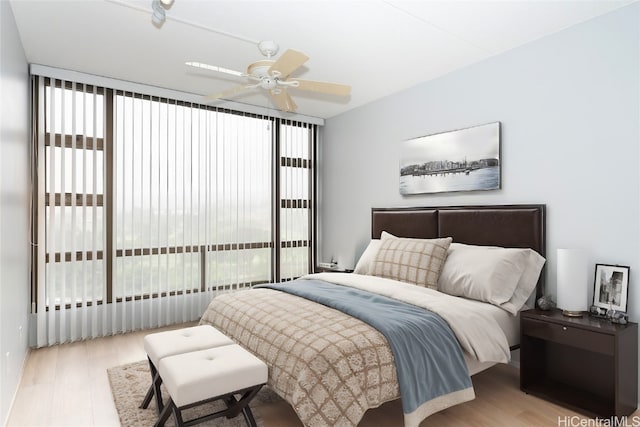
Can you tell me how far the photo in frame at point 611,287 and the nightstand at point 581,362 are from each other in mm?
Answer: 163

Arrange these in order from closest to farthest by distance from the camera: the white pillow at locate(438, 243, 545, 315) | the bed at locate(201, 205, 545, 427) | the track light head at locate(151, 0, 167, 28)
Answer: the bed at locate(201, 205, 545, 427) → the track light head at locate(151, 0, 167, 28) → the white pillow at locate(438, 243, 545, 315)

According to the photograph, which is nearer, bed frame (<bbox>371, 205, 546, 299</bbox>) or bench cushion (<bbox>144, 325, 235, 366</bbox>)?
bench cushion (<bbox>144, 325, 235, 366</bbox>)

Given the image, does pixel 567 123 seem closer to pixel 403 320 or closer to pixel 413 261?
pixel 413 261

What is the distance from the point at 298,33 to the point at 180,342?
235 cm

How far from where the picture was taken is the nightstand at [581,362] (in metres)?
2.35

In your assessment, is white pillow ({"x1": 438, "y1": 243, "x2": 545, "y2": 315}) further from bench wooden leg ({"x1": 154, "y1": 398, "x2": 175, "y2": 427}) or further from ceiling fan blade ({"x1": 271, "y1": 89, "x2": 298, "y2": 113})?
bench wooden leg ({"x1": 154, "y1": 398, "x2": 175, "y2": 427})

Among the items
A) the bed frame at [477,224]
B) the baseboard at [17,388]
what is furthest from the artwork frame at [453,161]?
the baseboard at [17,388]

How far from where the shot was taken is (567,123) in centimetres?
296

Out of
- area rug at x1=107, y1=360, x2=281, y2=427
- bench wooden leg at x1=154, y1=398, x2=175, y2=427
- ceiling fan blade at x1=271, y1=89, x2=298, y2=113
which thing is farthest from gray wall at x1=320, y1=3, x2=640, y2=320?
bench wooden leg at x1=154, y1=398, x2=175, y2=427

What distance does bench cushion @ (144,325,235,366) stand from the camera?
7.40 ft

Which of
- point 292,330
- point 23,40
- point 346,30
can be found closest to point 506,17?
point 346,30

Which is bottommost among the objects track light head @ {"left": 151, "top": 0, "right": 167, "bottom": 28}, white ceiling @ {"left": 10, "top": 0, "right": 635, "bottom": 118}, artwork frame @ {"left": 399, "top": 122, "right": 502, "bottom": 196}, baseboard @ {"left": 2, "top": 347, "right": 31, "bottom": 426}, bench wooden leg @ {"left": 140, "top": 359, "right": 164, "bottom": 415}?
baseboard @ {"left": 2, "top": 347, "right": 31, "bottom": 426}

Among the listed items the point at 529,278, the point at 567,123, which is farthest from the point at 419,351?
the point at 567,123

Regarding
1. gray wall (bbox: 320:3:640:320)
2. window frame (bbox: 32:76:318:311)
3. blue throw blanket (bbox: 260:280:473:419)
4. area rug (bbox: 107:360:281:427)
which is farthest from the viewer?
window frame (bbox: 32:76:318:311)
